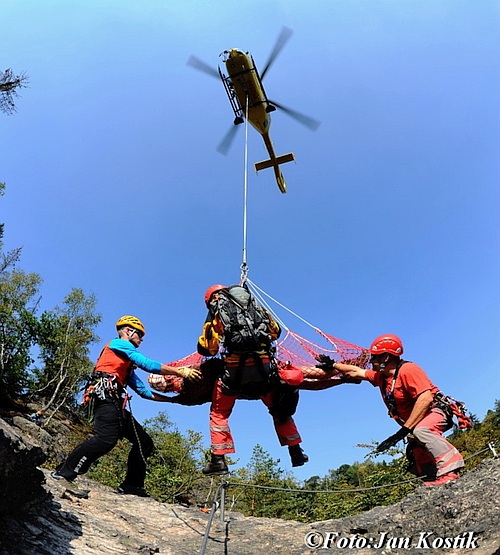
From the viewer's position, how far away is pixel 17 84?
16.1 m

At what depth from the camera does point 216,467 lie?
5066mm

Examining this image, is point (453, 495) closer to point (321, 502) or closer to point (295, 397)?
point (295, 397)

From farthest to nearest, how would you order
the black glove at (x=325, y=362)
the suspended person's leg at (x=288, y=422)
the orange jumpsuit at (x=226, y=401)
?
1. the black glove at (x=325, y=362)
2. the suspended person's leg at (x=288, y=422)
3. the orange jumpsuit at (x=226, y=401)

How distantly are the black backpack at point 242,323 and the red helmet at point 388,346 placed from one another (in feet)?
4.42

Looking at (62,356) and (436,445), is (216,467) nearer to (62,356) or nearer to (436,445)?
(436,445)

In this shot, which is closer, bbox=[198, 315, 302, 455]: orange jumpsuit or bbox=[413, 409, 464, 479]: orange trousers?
bbox=[413, 409, 464, 479]: orange trousers

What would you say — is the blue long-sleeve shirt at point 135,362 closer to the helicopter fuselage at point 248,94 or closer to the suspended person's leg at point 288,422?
the suspended person's leg at point 288,422

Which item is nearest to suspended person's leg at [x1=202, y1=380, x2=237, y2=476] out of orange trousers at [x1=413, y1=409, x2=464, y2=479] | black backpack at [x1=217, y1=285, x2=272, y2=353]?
black backpack at [x1=217, y1=285, x2=272, y2=353]

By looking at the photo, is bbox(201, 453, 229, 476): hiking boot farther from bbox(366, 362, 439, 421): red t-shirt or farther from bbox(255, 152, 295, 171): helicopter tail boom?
bbox(255, 152, 295, 171): helicopter tail boom

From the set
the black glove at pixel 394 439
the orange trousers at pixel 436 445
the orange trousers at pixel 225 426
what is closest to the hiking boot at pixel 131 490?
the orange trousers at pixel 225 426

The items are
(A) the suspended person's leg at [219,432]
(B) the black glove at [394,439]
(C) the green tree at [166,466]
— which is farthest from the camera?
(C) the green tree at [166,466]

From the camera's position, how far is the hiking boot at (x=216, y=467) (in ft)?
16.5

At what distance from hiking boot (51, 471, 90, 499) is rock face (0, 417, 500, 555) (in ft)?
0.30

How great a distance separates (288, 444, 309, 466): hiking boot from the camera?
5.76 metres
